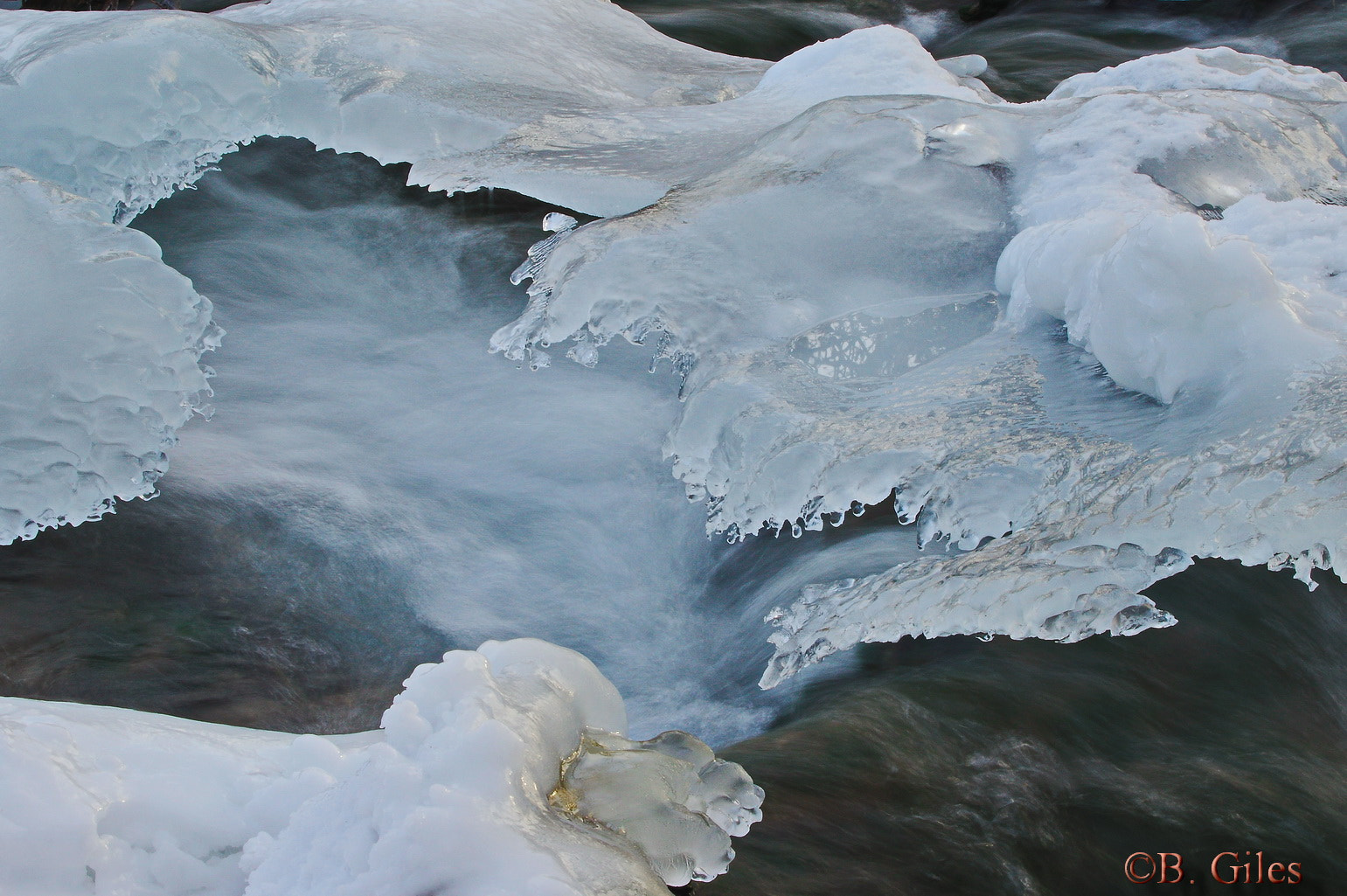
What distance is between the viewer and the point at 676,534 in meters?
3.92

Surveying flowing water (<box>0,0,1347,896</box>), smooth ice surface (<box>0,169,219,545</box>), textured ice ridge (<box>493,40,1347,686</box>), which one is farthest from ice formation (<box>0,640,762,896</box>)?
smooth ice surface (<box>0,169,219,545</box>)

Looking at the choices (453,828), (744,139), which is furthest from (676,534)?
(453,828)

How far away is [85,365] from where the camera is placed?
321 centimetres

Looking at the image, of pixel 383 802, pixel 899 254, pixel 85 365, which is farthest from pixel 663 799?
pixel 85 365

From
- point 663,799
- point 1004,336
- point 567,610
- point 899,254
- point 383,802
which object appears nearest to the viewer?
point 383,802

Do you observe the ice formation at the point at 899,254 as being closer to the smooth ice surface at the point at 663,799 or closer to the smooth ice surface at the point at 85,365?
the smooth ice surface at the point at 663,799

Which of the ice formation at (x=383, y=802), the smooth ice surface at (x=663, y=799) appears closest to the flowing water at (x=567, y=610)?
the smooth ice surface at (x=663, y=799)

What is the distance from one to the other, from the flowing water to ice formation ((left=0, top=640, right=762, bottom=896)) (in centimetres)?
42

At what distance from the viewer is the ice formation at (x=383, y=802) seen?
1337 mm

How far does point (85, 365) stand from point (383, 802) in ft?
7.83

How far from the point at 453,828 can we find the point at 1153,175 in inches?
126

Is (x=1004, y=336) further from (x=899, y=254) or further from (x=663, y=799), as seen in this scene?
(x=663, y=799)

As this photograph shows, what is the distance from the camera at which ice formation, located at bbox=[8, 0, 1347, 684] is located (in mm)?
2340

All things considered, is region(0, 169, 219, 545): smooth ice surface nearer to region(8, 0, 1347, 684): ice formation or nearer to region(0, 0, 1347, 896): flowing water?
region(0, 0, 1347, 896): flowing water
